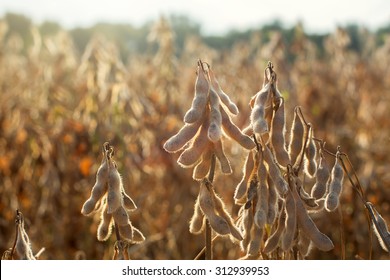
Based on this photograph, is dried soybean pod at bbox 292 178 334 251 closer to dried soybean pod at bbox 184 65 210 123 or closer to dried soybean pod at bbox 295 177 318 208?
dried soybean pod at bbox 295 177 318 208

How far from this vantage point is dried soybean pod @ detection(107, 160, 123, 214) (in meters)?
1.41

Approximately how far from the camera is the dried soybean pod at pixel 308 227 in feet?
4.78

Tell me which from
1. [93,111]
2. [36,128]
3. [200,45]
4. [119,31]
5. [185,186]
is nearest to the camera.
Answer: [93,111]

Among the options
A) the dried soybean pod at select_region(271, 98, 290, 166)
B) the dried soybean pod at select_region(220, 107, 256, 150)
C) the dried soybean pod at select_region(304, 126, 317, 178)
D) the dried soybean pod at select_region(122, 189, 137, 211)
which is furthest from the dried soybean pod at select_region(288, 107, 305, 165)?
the dried soybean pod at select_region(122, 189, 137, 211)

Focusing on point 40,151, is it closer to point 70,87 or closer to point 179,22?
point 70,87

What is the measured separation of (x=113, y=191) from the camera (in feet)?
4.65

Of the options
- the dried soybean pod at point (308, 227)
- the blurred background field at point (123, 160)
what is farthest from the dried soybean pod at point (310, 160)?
the blurred background field at point (123, 160)

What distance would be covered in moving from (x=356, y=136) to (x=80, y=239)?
2.23 m

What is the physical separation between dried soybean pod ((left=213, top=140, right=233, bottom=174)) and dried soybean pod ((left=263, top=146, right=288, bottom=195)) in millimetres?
95

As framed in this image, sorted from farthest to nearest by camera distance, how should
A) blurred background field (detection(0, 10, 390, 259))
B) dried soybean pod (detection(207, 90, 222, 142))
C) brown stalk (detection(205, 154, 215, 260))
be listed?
blurred background field (detection(0, 10, 390, 259)) → brown stalk (detection(205, 154, 215, 260)) → dried soybean pod (detection(207, 90, 222, 142))

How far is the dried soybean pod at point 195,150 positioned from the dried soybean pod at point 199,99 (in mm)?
37

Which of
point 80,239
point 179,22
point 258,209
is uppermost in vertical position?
point 179,22
